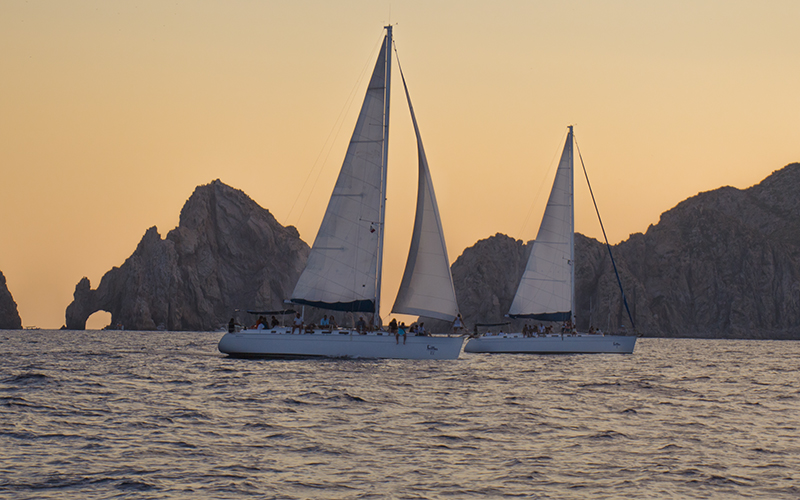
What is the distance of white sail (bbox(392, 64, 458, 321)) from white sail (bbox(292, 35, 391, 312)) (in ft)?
5.29

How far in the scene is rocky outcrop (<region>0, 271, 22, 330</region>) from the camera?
155m

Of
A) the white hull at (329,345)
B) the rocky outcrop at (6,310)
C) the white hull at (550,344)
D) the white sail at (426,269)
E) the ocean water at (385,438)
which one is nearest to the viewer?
the ocean water at (385,438)

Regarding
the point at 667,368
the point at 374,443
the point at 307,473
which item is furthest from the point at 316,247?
the point at 307,473

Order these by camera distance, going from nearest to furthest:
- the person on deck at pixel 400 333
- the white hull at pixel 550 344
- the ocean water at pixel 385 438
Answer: the ocean water at pixel 385 438, the person on deck at pixel 400 333, the white hull at pixel 550 344

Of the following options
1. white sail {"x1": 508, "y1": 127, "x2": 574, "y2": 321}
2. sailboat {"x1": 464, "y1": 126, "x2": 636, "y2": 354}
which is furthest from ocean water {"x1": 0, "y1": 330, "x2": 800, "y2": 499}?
white sail {"x1": 508, "y1": 127, "x2": 574, "y2": 321}

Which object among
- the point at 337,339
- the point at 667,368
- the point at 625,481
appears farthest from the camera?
the point at 667,368

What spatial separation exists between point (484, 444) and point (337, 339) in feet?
69.4

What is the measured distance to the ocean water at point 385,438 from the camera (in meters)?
12.7

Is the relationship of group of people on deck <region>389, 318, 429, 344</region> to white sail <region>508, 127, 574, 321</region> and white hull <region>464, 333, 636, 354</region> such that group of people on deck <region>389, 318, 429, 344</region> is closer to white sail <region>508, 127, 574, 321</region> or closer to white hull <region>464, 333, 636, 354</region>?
white hull <region>464, 333, 636, 354</region>

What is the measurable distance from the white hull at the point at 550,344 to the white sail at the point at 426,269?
1747 centimetres

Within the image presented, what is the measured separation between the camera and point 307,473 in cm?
1345

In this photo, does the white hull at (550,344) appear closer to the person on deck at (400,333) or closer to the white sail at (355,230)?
the person on deck at (400,333)

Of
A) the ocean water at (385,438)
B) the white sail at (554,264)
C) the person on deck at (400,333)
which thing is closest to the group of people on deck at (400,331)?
the person on deck at (400,333)

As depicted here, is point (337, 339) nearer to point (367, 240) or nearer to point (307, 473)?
point (367, 240)
